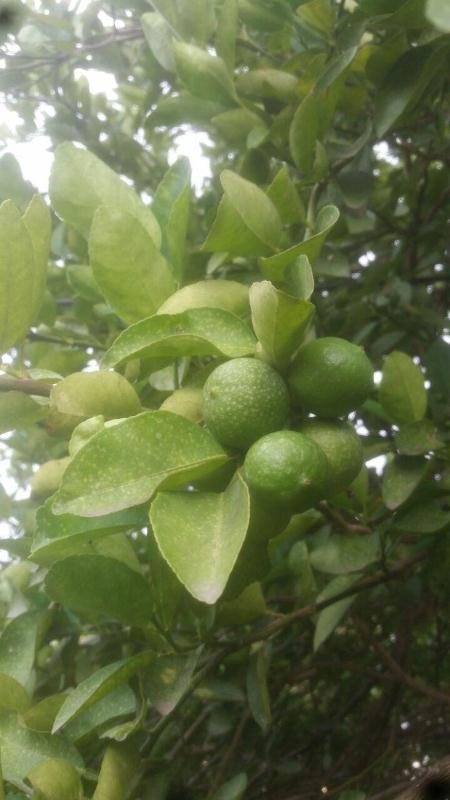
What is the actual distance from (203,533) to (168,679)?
35 centimetres

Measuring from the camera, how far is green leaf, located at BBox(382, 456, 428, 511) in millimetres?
1111

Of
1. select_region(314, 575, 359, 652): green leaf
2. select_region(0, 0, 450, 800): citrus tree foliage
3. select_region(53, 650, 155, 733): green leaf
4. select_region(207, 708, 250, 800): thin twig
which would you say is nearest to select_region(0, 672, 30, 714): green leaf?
select_region(0, 0, 450, 800): citrus tree foliage

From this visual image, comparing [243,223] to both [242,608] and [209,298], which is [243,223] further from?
[242,608]

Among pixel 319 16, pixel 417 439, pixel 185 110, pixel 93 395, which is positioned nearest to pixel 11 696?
pixel 93 395

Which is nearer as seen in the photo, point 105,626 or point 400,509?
point 400,509

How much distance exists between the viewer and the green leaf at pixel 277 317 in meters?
0.78

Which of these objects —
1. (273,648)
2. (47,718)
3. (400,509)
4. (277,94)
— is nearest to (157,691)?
(47,718)

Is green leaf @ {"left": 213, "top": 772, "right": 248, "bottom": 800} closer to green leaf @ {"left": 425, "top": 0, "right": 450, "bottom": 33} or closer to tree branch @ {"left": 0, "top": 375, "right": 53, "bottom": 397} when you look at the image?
tree branch @ {"left": 0, "top": 375, "right": 53, "bottom": 397}

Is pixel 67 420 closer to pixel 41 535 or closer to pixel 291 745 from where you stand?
pixel 41 535

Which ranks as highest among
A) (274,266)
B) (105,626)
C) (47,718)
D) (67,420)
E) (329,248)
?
(274,266)

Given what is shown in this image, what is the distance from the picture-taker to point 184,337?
2.77ft

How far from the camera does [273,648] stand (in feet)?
5.57

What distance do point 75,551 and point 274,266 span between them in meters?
0.42

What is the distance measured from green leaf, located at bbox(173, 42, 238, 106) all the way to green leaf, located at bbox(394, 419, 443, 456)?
0.62 meters
